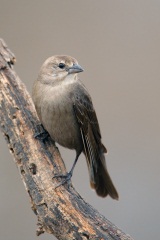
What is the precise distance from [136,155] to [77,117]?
221 centimetres

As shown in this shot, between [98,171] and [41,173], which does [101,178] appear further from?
[41,173]

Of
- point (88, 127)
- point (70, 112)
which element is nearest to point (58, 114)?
point (70, 112)

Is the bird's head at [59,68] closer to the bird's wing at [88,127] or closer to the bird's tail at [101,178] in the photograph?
the bird's wing at [88,127]

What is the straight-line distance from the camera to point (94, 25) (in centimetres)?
772

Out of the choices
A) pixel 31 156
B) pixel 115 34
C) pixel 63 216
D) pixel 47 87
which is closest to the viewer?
pixel 63 216

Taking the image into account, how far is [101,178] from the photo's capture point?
5.29 metres

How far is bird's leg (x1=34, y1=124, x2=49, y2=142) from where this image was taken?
493 cm

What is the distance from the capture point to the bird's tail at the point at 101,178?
5.23 metres

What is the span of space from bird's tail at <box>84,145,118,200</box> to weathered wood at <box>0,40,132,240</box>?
41 centimetres

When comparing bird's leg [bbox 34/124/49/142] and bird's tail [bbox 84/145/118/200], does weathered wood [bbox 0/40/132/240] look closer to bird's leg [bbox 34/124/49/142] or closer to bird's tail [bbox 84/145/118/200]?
bird's leg [bbox 34/124/49/142]

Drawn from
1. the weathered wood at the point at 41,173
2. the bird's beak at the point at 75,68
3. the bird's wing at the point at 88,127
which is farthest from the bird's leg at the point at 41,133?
the bird's beak at the point at 75,68

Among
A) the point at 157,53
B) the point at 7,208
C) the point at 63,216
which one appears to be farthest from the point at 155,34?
the point at 63,216

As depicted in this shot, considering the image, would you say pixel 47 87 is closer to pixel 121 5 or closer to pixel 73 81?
pixel 73 81

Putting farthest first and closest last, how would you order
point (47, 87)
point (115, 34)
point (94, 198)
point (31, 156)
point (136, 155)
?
1. point (115, 34)
2. point (136, 155)
3. point (94, 198)
4. point (47, 87)
5. point (31, 156)
